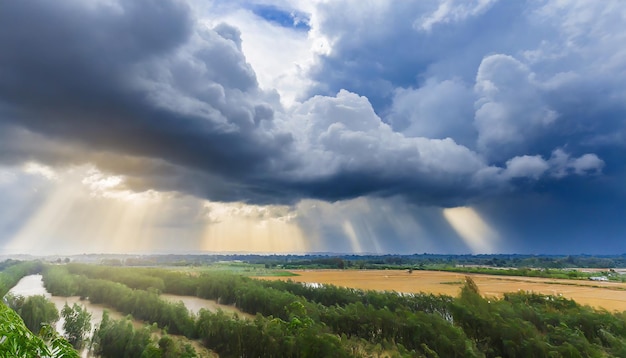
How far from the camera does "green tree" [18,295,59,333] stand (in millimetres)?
27953

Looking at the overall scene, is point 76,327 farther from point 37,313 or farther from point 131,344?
point 131,344

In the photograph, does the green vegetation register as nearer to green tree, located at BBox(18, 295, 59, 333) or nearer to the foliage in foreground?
green tree, located at BBox(18, 295, 59, 333)

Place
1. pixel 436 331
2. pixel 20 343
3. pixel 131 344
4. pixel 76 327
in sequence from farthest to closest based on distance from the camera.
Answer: pixel 76 327 → pixel 131 344 → pixel 436 331 → pixel 20 343

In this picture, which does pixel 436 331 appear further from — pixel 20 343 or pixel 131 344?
pixel 20 343

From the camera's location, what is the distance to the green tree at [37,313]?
27953 mm

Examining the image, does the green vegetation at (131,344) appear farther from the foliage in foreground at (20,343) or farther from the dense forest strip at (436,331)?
the foliage in foreground at (20,343)

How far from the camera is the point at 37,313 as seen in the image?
2853cm

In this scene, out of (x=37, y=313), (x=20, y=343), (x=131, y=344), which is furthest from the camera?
(x=37, y=313)

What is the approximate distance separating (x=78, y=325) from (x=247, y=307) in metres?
18.7

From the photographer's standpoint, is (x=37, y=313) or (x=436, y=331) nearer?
(x=436, y=331)

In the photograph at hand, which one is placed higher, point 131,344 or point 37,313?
point 37,313

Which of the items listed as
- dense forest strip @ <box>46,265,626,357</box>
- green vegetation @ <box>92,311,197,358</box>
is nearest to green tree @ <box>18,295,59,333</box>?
green vegetation @ <box>92,311,197,358</box>

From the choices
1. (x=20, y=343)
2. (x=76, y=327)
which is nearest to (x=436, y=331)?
(x=20, y=343)

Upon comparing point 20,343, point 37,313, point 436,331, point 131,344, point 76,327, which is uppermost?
point 20,343
